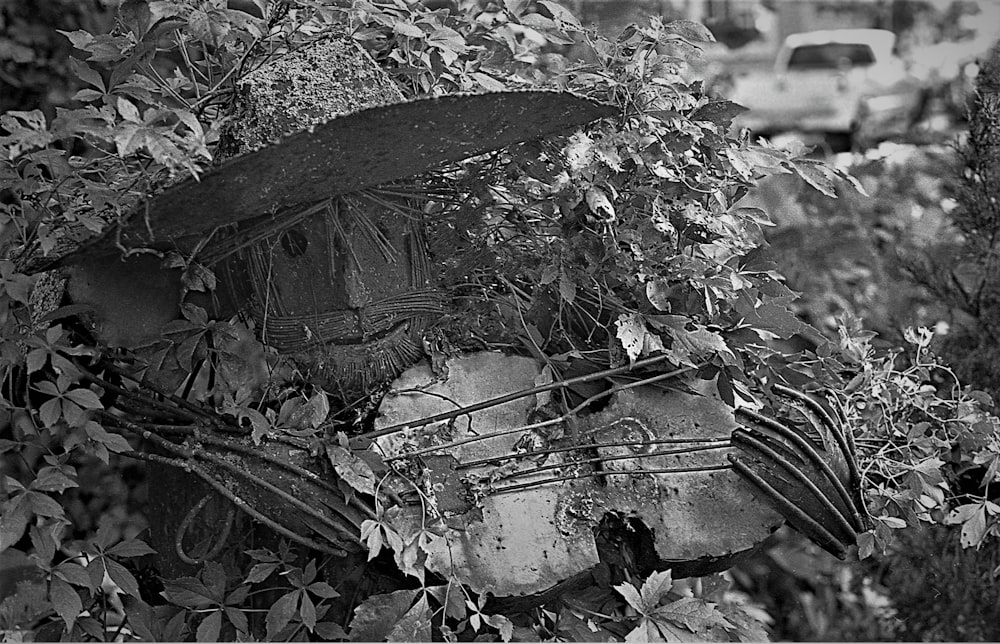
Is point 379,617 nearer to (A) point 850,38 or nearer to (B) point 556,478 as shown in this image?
(B) point 556,478

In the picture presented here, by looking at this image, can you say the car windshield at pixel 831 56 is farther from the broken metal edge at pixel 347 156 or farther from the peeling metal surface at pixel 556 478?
the broken metal edge at pixel 347 156

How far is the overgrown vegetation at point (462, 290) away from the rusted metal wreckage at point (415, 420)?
0.03 metres

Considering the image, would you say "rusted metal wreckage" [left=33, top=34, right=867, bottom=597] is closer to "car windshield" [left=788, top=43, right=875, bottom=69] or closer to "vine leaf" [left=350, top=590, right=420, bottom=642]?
"vine leaf" [left=350, top=590, right=420, bottom=642]

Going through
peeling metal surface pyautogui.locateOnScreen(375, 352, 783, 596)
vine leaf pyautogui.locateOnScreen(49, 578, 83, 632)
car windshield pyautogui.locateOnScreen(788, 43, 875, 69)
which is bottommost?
car windshield pyautogui.locateOnScreen(788, 43, 875, 69)

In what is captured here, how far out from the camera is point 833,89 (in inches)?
286

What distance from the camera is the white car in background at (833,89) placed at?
13.8ft

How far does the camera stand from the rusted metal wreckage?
99cm

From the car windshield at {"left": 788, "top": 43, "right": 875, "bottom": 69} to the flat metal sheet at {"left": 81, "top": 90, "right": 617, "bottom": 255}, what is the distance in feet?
27.3

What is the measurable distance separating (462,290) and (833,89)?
680 centimetres

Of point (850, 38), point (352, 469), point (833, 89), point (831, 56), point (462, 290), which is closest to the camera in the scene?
point (352, 469)

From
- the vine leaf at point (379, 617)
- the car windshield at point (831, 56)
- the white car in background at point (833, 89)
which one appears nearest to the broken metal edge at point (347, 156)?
the vine leaf at point (379, 617)

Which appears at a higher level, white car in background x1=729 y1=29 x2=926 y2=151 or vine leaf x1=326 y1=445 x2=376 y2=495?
vine leaf x1=326 y1=445 x2=376 y2=495

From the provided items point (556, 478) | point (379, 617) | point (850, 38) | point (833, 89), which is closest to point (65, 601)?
point (379, 617)

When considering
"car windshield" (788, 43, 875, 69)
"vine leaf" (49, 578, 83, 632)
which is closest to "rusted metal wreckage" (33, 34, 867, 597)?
"vine leaf" (49, 578, 83, 632)
